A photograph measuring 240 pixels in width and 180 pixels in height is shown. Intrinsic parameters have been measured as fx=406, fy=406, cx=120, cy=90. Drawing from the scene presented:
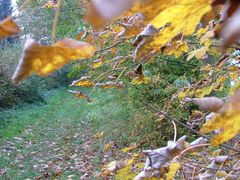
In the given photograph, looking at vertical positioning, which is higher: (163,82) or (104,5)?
(163,82)

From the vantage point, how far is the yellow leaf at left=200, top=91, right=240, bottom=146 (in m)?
0.35

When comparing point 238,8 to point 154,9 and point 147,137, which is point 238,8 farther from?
point 147,137

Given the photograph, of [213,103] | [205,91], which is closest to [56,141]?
[205,91]

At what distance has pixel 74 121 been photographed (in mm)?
12258

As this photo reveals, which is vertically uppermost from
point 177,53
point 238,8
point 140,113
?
point 140,113

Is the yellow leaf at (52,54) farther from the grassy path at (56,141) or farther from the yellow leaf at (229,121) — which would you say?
the grassy path at (56,141)

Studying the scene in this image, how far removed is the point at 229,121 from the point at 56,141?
941 cm

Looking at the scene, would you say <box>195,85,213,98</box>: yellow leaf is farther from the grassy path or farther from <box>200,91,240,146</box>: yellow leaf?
the grassy path

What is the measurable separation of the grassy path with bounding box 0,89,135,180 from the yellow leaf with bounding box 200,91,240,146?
5542 millimetres

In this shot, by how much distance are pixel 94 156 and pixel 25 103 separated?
6.70m

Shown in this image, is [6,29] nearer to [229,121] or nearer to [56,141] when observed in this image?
[229,121]

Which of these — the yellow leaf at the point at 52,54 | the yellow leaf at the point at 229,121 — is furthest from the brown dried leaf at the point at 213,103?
the yellow leaf at the point at 52,54

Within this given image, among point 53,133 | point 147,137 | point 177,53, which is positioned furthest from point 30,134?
point 177,53

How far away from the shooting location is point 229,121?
446 millimetres
